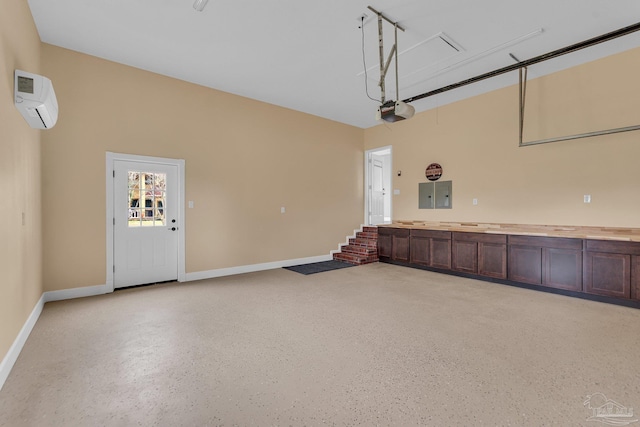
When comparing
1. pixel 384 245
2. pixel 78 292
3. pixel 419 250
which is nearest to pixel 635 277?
pixel 419 250

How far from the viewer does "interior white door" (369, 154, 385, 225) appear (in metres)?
7.92

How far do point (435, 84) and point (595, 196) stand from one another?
2.94 metres

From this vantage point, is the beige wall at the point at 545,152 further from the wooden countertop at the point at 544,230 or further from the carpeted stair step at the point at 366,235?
the carpeted stair step at the point at 366,235

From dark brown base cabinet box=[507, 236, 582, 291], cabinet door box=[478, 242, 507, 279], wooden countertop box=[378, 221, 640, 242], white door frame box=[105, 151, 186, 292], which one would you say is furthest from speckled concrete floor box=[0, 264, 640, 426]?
wooden countertop box=[378, 221, 640, 242]

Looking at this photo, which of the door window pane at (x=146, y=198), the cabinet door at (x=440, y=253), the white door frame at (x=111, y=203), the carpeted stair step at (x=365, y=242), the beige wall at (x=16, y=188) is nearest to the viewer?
the beige wall at (x=16, y=188)

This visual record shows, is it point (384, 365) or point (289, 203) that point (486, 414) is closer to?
point (384, 365)

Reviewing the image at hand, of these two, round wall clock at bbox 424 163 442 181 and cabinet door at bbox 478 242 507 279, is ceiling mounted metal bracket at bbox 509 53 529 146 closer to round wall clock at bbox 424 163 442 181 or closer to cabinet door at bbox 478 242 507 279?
round wall clock at bbox 424 163 442 181

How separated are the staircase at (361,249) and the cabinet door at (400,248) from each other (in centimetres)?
52

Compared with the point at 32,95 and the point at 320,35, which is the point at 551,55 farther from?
the point at 32,95

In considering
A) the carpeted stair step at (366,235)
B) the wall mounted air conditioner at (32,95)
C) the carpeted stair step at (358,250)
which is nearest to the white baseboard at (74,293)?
the wall mounted air conditioner at (32,95)

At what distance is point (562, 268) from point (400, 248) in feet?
8.89

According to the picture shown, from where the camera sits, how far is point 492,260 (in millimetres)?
4832

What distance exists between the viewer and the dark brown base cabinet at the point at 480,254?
15.5ft

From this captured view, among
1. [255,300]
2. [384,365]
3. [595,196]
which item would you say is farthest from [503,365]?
[595,196]
